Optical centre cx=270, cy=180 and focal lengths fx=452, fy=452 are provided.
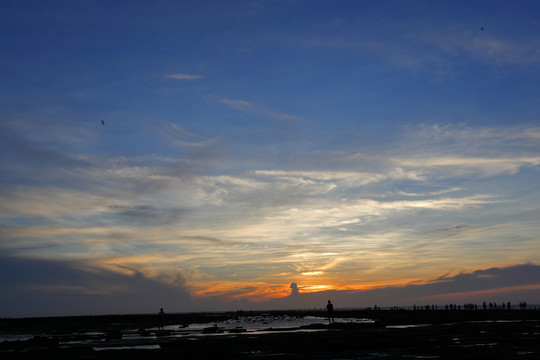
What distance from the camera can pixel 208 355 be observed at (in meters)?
29.1

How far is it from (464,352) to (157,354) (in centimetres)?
1927

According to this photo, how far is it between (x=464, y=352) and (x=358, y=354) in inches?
236

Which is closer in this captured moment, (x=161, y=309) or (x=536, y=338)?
(x=536, y=338)

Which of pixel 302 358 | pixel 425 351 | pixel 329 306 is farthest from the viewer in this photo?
pixel 329 306

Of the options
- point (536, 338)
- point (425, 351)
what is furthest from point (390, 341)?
point (536, 338)

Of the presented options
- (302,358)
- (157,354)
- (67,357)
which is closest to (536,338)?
(302,358)

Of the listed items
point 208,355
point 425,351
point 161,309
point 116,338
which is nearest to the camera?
point 425,351

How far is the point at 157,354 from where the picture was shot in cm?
3023

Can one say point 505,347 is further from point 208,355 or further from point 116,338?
point 116,338

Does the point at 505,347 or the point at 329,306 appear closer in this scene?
the point at 505,347

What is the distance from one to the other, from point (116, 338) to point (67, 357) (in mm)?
23066

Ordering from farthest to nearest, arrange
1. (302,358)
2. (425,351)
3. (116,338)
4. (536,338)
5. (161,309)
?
(161,309) → (116,338) → (536,338) → (425,351) → (302,358)

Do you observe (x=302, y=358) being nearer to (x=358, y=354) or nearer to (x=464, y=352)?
(x=358, y=354)

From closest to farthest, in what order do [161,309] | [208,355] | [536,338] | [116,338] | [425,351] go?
[425,351] → [208,355] → [536,338] → [116,338] → [161,309]
